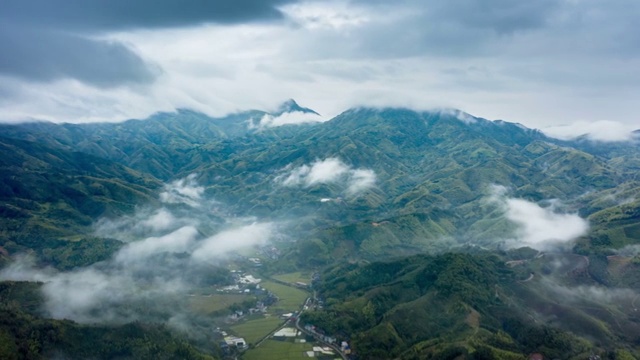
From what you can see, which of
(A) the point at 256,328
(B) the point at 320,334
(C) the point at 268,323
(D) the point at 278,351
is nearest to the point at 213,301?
(C) the point at 268,323

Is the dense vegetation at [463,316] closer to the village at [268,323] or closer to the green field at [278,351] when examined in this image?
the village at [268,323]

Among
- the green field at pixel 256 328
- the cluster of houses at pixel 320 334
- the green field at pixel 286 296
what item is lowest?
the green field at pixel 286 296

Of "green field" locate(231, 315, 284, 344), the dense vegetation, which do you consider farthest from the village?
the dense vegetation

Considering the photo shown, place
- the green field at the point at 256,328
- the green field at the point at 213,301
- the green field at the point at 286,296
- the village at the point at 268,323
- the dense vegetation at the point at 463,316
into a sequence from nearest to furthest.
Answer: the dense vegetation at the point at 463,316, the village at the point at 268,323, the green field at the point at 256,328, the green field at the point at 213,301, the green field at the point at 286,296

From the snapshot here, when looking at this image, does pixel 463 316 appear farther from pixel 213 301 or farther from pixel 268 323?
pixel 213 301

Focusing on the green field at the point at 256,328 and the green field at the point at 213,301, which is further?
the green field at the point at 213,301

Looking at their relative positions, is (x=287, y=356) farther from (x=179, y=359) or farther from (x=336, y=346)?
(x=179, y=359)

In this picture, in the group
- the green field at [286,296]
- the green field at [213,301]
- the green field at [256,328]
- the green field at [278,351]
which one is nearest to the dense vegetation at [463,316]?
the green field at [256,328]

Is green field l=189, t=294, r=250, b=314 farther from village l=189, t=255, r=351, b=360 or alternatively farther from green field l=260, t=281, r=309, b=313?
green field l=260, t=281, r=309, b=313
